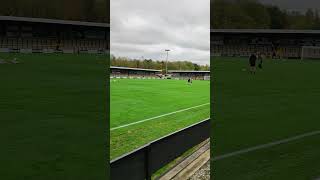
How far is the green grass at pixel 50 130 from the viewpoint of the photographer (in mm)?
4141

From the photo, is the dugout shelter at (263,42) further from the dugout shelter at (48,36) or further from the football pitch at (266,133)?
the football pitch at (266,133)

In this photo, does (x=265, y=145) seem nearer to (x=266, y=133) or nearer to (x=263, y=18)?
(x=266, y=133)

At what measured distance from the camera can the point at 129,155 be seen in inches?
121

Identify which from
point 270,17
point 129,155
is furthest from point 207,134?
point 270,17

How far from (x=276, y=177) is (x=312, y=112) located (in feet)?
14.2

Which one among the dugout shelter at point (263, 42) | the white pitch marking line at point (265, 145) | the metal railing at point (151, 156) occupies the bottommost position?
the white pitch marking line at point (265, 145)

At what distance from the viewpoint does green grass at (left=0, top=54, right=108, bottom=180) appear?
13.6 ft

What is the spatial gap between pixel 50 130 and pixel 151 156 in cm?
319

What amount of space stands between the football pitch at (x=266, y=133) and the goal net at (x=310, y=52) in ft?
39.3

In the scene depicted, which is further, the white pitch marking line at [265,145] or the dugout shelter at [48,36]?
the dugout shelter at [48,36]

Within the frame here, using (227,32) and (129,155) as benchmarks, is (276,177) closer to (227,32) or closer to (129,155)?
(129,155)

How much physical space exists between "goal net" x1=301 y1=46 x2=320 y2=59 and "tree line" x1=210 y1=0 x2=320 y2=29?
50.2 inches

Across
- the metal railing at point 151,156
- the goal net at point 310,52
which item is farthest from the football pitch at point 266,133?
the goal net at point 310,52

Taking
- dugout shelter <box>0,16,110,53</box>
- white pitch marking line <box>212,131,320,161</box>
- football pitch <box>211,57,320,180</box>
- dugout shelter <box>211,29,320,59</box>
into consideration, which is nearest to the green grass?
white pitch marking line <box>212,131,320,161</box>
